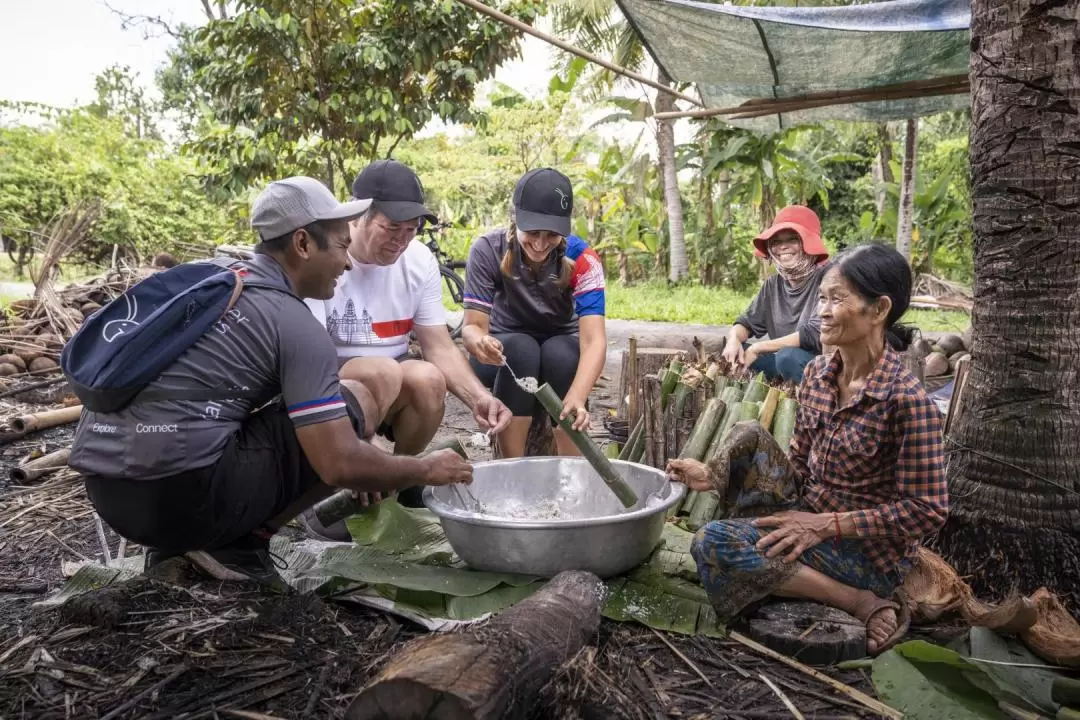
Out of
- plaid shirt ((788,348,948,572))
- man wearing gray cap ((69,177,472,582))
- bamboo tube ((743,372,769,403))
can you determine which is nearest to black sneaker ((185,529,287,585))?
man wearing gray cap ((69,177,472,582))

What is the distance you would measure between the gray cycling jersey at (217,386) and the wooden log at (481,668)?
76 centimetres

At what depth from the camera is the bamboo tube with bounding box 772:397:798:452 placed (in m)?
3.28

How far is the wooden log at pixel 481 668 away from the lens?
1434mm

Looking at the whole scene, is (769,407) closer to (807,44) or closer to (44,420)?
(807,44)

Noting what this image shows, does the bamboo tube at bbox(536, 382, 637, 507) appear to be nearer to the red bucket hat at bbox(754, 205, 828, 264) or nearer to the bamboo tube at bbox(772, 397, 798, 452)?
the bamboo tube at bbox(772, 397, 798, 452)

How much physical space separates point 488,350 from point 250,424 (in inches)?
46.3

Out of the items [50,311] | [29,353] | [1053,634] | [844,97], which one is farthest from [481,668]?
[50,311]

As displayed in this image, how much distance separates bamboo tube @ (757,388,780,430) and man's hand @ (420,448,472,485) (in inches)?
56.2

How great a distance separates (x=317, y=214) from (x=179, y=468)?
2.56 feet

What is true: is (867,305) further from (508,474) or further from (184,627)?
(184,627)

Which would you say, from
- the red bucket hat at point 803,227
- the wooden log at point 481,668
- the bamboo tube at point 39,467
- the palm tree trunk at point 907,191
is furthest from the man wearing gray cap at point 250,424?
the palm tree trunk at point 907,191

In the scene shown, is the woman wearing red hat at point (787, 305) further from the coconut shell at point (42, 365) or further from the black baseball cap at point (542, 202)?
the coconut shell at point (42, 365)

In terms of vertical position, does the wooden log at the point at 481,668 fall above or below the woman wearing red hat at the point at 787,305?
below

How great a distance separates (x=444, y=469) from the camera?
2.43m
